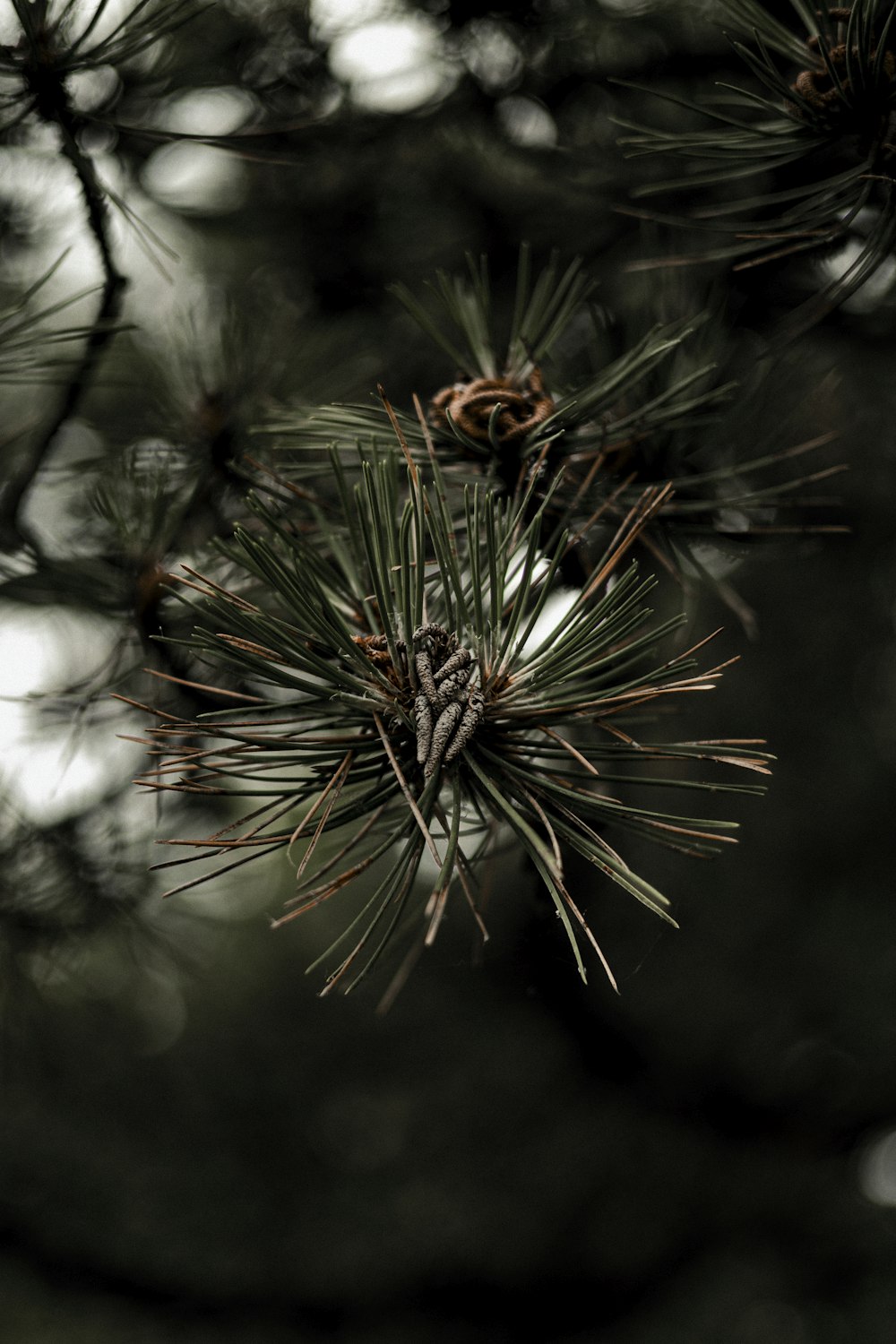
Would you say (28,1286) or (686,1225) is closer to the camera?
(686,1225)

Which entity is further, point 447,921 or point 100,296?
point 447,921

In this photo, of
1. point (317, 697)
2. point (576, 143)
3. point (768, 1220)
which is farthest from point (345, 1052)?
point (317, 697)

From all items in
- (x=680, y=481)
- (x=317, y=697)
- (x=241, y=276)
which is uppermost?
(x=241, y=276)

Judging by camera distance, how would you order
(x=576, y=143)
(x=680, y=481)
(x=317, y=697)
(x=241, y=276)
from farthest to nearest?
1. (x=241, y=276)
2. (x=576, y=143)
3. (x=680, y=481)
4. (x=317, y=697)

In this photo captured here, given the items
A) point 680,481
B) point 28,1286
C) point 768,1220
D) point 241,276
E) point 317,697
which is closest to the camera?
point 317,697

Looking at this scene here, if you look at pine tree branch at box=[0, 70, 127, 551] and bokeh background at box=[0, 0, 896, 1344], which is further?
bokeh background at box=[0, 0, 896, 1344]

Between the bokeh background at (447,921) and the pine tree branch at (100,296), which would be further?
the bokeh background at (447,921)

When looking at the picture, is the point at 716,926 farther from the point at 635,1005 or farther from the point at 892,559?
the point at 892,559

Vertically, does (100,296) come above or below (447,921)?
above
